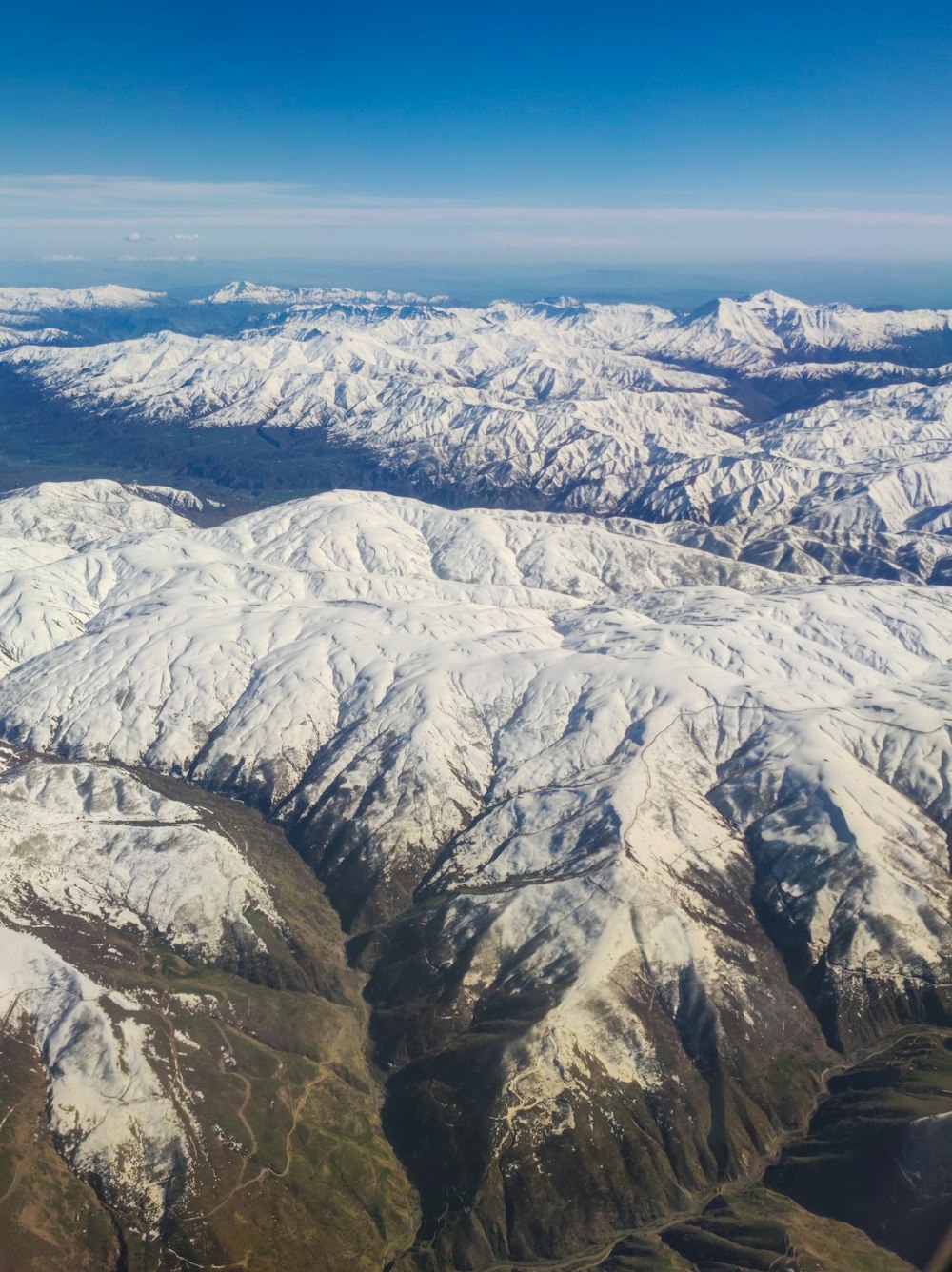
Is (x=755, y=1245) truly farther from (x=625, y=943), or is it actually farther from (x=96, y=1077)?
(x=96, y=1077)

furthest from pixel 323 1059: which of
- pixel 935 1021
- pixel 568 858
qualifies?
pixel 935 1021

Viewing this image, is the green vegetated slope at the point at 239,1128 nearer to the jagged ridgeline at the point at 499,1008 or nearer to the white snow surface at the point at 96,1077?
the jagged ridgeline at the point at 499,1008

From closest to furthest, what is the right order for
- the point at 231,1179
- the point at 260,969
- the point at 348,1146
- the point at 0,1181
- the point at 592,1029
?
the point at 0,1181 → the point at 231,1179 → the point at 348,1146 → the point at 592,1029 → the point at 260,969

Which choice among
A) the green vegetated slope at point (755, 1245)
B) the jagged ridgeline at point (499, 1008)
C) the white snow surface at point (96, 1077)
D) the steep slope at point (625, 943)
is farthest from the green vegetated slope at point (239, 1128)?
the green vegetated slope at point (755, 1245)

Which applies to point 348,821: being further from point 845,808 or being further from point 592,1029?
point 845,808

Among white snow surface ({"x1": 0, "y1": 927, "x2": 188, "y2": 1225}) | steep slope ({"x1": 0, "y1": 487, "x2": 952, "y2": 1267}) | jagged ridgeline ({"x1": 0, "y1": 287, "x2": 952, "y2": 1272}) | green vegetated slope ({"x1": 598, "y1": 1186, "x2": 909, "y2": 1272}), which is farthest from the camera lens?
steep slope ({"x1": 0, "y1": 487, "x2": 952, "y2": 1267})

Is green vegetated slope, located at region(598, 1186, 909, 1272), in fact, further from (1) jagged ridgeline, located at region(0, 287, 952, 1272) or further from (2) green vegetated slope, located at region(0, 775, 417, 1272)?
(2) green vegetated slope, located at region(0, 775, 417, 1272)

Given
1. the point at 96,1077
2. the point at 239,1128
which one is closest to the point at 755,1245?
the point at 239,1128

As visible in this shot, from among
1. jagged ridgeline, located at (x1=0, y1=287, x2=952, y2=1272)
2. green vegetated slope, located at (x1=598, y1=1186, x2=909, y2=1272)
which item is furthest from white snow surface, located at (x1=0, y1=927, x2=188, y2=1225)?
green vegetated slope, located at (x1=598, y1=1186, x2=909, y2=1272)
